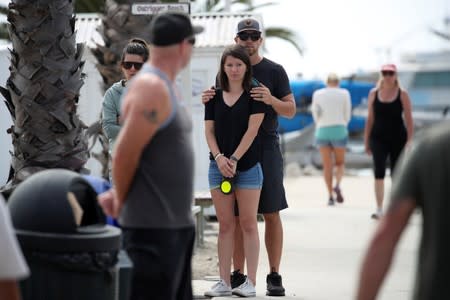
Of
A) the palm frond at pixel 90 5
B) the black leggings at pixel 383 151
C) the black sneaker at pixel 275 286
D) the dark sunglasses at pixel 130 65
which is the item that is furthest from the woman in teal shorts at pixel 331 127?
the dark sunglasses at pixel 130 65

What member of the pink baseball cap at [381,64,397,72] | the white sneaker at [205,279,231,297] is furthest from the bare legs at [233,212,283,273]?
the pink baseball cap at [381,64,397,72]

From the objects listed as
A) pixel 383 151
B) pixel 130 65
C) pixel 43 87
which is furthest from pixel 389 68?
pixel 130 65

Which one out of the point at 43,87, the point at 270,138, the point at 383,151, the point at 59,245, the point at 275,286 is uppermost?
the point at 43,87

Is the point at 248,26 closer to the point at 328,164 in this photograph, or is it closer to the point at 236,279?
the point at 236,279

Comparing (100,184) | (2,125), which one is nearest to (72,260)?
(100,184)

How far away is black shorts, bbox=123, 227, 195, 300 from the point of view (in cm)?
601

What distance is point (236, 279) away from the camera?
9969mm

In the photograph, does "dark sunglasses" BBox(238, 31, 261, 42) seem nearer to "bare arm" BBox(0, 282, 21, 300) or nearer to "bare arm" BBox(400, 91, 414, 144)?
"bare arm" BBox(0, 282, 21, 300)

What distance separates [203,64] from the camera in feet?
51.3

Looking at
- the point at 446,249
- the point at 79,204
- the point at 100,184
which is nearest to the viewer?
the point at 446,249

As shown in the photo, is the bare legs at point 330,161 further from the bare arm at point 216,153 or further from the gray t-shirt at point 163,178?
the gray t-shirt at point 163,178

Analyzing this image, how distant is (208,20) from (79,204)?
33.3ft

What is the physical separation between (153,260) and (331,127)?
44.5ft

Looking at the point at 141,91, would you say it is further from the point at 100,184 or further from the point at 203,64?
the point at 203,64
